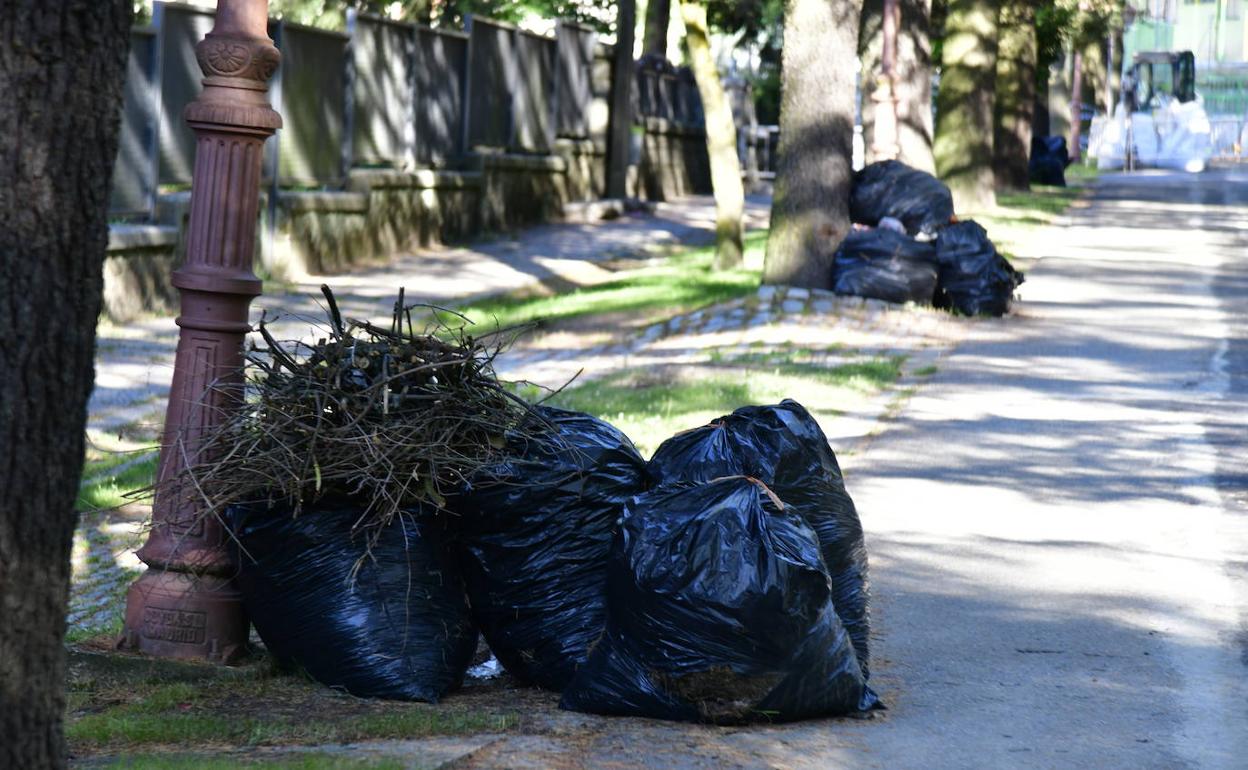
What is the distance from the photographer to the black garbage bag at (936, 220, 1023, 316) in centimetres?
1338

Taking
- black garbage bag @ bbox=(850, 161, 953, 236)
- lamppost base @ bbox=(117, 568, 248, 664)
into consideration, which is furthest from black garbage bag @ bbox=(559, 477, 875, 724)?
black garbage bag @ bbox=(850, 161, 953, 236)

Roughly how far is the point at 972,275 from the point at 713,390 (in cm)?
426

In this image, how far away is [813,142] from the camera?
14.1 metres

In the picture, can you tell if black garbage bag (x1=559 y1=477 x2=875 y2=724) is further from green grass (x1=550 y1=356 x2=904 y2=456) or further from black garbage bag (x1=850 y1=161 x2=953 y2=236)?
black garbage bag (x1=850 y1=161 x2=953 y2=236)

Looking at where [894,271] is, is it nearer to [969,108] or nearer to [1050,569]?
[1050,569]

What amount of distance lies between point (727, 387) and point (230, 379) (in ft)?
17.5

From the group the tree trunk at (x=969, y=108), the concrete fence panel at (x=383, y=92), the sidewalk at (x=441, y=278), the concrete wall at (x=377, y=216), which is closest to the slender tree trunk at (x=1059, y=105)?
the sidewalk at (x=441, y=278)

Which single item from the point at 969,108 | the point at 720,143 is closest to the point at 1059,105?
the point at 969,108

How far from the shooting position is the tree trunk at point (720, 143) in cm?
1641

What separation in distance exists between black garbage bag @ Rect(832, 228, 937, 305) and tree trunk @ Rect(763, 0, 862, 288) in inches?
16.0

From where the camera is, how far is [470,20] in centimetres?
2203

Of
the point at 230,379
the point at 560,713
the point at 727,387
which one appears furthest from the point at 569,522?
the point at 727,387

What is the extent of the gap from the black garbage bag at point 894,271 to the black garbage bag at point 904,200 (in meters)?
0.69

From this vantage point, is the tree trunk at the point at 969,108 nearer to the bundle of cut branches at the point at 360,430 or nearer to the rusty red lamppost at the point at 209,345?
the rusty red lamppost at the point at 209,345
